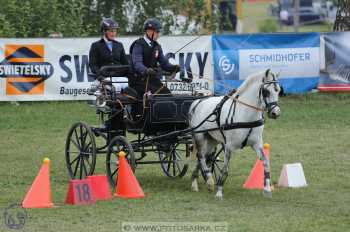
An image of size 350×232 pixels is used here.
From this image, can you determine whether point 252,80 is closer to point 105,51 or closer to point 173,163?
point 173,163

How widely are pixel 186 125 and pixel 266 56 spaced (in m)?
9.02

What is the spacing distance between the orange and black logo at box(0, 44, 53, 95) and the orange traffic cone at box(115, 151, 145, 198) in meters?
9.59

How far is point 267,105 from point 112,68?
2470 mm

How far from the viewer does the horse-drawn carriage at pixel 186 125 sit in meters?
11.3

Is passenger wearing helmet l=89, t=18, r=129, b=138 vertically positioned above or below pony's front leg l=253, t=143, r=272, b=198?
above

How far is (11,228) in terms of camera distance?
9.55 meters

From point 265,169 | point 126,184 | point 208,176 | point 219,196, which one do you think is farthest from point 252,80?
point 126,184

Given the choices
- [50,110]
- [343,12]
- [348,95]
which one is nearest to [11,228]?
[50,110]

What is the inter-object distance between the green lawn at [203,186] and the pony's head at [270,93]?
1096mm

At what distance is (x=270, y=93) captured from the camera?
36.4 feet

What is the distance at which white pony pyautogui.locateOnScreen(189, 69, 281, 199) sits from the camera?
11.2m

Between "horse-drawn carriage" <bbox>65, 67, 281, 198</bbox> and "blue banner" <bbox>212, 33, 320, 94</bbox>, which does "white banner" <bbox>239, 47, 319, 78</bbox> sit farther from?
"horse-drawn carriage" <bbox>65, 67, 281, 198</bbox>

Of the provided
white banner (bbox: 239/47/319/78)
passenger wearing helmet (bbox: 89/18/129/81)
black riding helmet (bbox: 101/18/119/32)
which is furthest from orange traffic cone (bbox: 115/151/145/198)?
white banner (bbox: 239/47/319/78)

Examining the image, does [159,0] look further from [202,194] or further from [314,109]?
[202,194]
